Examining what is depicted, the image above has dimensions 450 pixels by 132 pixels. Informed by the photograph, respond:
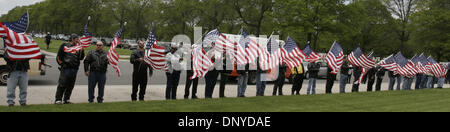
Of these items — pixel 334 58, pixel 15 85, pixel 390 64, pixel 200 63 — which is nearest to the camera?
pixel 15 85

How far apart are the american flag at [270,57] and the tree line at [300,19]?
89.8 ft

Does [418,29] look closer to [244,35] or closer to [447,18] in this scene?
[447,18]

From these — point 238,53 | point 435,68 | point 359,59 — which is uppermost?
point 238,53

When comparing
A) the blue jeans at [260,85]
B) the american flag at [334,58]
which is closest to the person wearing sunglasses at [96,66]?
the blue jeans at [260,85]

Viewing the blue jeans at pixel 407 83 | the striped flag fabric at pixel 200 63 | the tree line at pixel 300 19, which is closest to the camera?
the striped flag fabric at pixel 200 63

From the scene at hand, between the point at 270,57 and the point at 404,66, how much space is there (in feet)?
23.0

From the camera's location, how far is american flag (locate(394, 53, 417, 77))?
1479 cm

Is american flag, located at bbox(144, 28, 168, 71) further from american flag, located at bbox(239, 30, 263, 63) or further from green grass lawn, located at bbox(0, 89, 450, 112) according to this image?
american flag, located at bbox(239, 30, 263, 63)

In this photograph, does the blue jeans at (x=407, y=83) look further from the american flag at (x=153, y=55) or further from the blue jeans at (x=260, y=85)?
the american flag at (x=153, y=55)

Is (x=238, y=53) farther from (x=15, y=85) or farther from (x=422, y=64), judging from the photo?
(x=422, y=64)

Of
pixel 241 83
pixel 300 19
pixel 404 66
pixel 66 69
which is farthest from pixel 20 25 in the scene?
pixel 300 19

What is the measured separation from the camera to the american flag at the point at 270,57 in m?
11.0

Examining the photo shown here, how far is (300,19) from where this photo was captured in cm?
4072
